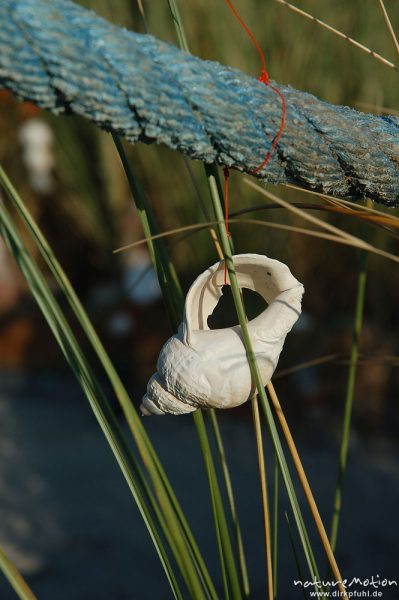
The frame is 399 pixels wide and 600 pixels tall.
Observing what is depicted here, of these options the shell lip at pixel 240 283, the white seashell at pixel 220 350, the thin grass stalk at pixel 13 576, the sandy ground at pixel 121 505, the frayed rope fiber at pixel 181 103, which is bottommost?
the sandy ground at pixel 121 505

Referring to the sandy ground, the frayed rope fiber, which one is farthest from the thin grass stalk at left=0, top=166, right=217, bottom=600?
the sandy ground

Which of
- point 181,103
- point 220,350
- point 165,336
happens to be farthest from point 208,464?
point 165,336

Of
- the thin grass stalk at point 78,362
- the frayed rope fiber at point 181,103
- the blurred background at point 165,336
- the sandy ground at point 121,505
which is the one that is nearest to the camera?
the frayed rope fiber at point 181,103

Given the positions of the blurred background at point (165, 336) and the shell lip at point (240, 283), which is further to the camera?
the blurred background at point (165, 336)

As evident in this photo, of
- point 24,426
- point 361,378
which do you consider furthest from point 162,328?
point 361,378

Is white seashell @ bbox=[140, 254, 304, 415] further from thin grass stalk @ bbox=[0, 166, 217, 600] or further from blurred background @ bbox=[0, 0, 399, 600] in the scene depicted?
blurred background @ bbox=[0, 0, 399, 600]

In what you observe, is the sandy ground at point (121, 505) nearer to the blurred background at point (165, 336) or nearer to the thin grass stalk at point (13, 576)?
the blurred background at point (165, 336)

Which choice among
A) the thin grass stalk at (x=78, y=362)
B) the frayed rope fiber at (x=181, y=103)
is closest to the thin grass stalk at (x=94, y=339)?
the thin grass stalk at (x=78, y=362)

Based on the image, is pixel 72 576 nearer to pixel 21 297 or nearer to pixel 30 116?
pixel 21 297
